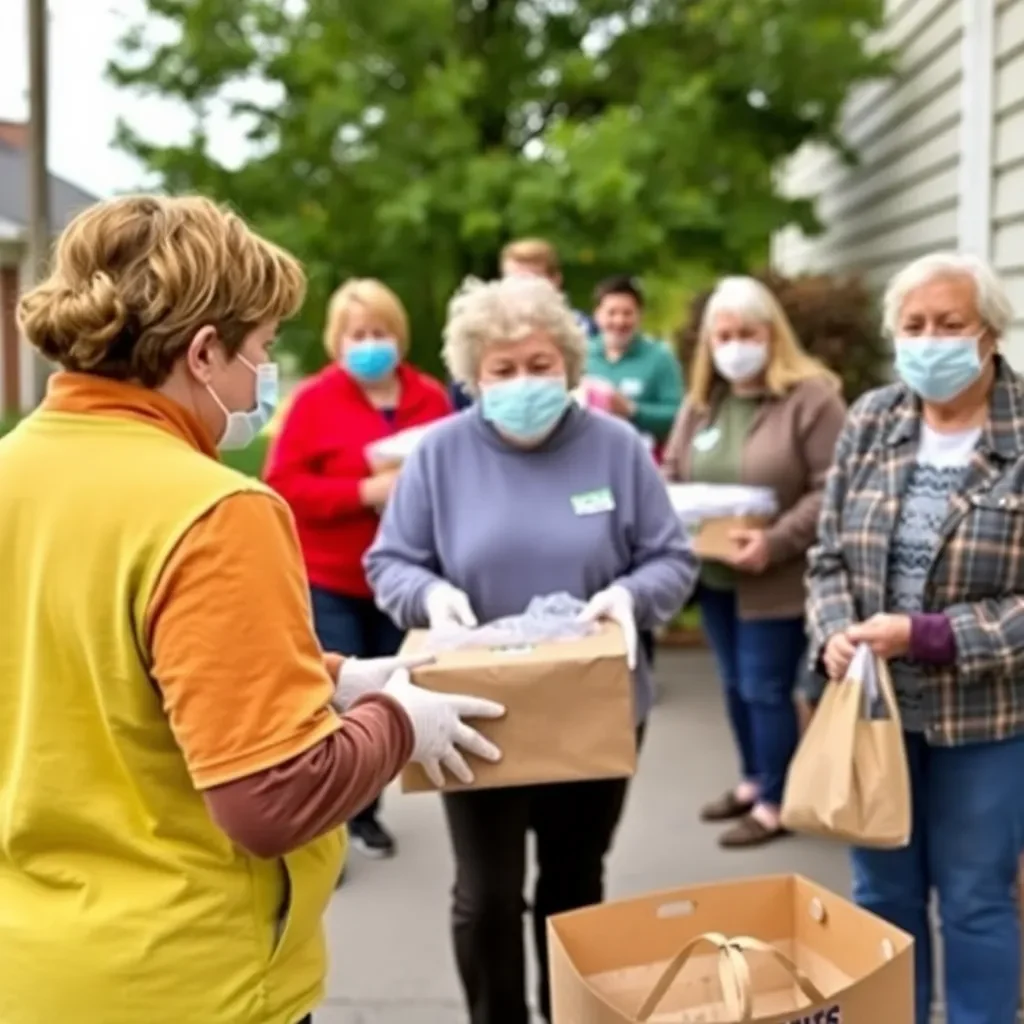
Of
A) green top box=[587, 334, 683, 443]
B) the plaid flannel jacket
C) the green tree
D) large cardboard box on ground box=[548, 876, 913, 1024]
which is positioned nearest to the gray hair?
the plaid flannel jacket

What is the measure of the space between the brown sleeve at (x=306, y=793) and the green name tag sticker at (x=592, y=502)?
4.04ft

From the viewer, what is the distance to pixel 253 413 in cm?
181

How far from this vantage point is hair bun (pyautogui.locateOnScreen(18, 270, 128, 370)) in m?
1.60

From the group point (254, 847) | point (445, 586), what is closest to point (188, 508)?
point (254, 847)

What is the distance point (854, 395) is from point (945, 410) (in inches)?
165

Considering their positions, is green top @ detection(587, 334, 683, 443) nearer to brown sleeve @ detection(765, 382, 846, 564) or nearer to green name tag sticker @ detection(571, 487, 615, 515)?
brown sleeve @ detection(765, 382, 846, 564)

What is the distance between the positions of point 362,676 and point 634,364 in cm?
358

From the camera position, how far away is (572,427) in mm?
2971

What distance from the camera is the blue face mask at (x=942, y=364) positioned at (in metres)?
2.78

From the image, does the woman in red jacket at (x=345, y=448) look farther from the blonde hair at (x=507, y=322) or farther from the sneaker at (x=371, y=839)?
the blonde hair at (x=507, y=322)

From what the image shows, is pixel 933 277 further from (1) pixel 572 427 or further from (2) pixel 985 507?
(1) pixel 572 427

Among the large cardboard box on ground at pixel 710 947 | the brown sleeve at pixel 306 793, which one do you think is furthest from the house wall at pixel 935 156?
the brown sleeve at pixel 306 793

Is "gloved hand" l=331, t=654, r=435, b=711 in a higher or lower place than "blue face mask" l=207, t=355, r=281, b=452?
lower

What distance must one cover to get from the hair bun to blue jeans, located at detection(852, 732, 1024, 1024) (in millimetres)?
1947
